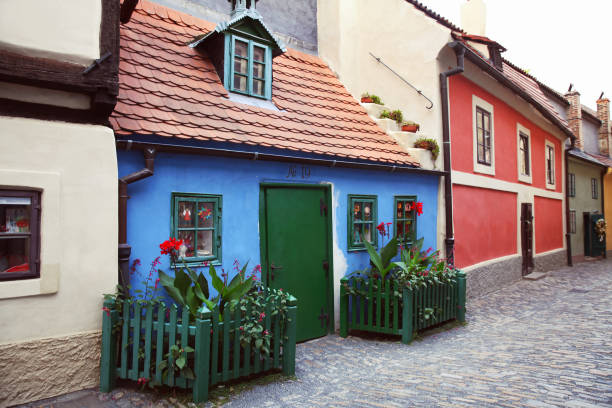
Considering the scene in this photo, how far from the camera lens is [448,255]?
28.4 ft

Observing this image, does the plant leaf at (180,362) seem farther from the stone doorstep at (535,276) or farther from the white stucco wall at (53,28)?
the stone doorstep at (535,276)

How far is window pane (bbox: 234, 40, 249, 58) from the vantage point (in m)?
6.63

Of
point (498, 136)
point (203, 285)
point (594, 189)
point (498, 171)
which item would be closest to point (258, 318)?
point (203, 285)

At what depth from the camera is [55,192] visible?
159 inches

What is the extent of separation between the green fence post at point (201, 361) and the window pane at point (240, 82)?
152 inches

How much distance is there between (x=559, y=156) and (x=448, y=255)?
33.0 ft

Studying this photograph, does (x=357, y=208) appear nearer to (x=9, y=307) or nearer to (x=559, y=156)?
(x=9, y=307)

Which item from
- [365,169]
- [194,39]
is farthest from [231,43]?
[365,169]

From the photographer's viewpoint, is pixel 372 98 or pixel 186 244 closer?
pixel 186 244

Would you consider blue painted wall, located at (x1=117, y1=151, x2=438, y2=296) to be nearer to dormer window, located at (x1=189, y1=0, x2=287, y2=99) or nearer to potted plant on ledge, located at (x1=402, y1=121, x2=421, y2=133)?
potted plant on ledge, located at (x1=402, y1=121, x2=421, y2=133)

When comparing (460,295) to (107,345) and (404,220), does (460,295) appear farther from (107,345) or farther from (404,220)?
(107,345)

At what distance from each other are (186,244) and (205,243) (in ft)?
0.88

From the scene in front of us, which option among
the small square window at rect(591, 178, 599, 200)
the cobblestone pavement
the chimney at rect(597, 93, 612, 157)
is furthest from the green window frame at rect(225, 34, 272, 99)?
the chimney at rect(597, 93, 612, 157)

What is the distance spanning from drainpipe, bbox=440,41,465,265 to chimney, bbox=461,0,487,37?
4.47m
